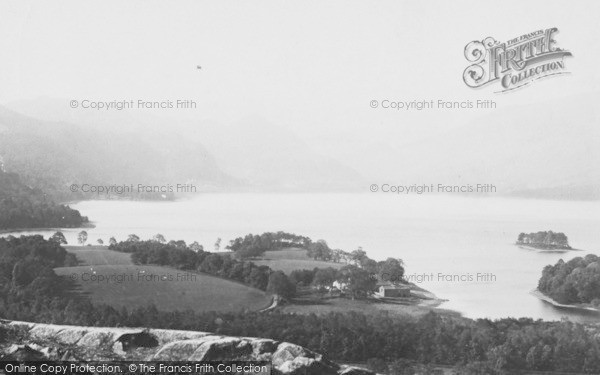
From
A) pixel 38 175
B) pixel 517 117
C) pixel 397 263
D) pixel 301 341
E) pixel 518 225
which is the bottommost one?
pixel 301 341

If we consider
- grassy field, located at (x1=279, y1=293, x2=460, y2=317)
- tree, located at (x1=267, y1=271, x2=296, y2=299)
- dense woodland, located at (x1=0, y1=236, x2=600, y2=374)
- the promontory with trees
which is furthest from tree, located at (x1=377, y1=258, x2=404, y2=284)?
tree, located at (x1=267, y1=271, x2=296, y2=299)

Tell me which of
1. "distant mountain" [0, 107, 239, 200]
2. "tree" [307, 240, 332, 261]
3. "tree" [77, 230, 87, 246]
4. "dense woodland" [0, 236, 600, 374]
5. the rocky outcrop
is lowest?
"dense woodland" [0, 236, 600, 374]

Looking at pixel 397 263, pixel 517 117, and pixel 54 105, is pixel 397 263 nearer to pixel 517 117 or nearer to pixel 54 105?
pixel 517 117

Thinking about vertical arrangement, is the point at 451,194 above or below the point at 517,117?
below

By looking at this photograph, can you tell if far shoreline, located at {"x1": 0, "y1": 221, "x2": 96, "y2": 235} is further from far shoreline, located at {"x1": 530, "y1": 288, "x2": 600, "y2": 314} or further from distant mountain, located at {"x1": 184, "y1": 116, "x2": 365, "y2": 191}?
far shoreline, located at {"x1": 530, "y1": 288, "x2": 600, "y2": 314}

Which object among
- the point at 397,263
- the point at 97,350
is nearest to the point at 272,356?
the point at 97,350

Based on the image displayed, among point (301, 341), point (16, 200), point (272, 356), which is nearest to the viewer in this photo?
point (272, 356)

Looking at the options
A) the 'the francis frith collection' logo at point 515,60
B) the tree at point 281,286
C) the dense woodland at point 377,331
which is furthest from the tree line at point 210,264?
the 'the francis frith collection' logo at point 515,60
